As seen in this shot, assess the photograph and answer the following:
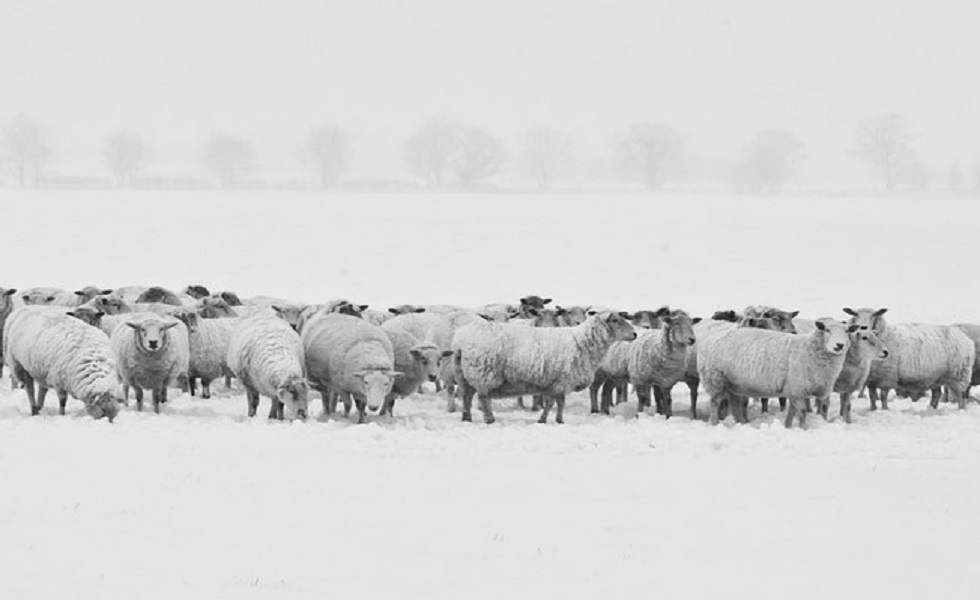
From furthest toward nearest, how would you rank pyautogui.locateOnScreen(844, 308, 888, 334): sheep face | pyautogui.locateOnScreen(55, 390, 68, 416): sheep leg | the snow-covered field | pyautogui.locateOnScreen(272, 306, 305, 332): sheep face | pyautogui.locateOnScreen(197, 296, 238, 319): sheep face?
pyautogui.locateOnScreen(197, 296, 238, 319): sheep face, pyautogui.locateOnScreen(272, 306, 305, 332): sheep face, pyautogui.locateOnScreen(844, 308, 888, 334): sheep face, pyautogui.locateOnScreen(55, 390, 68, 416): sheep leg, the snow-covered field

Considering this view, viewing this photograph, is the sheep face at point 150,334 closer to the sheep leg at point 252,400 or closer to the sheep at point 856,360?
the sheep leg at point 252,400

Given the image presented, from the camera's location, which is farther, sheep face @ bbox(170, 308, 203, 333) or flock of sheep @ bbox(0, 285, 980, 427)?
sheep face @ bbox(170, 308, 203, 333)

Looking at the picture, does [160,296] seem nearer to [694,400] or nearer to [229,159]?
[694,400]

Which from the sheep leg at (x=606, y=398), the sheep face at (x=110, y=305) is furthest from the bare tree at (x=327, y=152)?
the sheep leg at (x=606, y=398)

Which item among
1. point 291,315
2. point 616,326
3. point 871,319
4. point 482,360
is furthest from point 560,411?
point 291,315

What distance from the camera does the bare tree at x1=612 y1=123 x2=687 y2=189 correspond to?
443ft

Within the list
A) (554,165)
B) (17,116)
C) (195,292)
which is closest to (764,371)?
(195,292)

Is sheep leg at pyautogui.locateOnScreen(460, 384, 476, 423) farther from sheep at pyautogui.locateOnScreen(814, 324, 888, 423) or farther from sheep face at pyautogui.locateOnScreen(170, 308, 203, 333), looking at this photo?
sheep at pyautogui.locateOnScreen(814, 324, 888, 423)

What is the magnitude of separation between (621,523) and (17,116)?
158 meters

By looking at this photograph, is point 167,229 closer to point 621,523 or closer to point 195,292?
point 195,292

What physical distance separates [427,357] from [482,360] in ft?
3.94

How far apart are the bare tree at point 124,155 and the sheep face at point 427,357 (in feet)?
396

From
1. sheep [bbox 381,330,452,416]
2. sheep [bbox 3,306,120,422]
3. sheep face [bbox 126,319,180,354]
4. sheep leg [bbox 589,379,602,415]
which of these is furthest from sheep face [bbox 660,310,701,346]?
sheep [bbox 3,306,120,422]

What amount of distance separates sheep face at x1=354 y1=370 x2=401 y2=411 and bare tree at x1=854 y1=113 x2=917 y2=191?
436 ft
